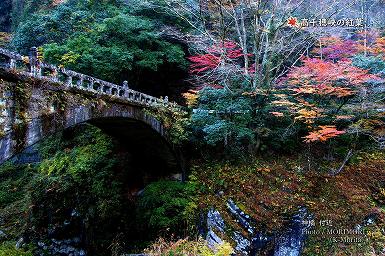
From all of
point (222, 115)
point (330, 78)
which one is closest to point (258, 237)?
point (222, 115)

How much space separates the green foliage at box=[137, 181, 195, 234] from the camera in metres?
10.6

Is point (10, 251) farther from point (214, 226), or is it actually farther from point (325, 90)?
point (325, 90)

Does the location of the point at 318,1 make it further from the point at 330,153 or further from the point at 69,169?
the point at 69,169

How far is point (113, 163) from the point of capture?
12.4m

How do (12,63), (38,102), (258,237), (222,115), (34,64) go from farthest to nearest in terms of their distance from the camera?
(222,115), (258,237), (38,102), (34,64), (12,63)

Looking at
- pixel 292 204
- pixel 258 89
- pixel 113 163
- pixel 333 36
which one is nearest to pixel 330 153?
pixel 292 204

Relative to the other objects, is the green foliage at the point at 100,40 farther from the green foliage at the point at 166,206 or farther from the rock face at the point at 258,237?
the rock face at the point at 258,237

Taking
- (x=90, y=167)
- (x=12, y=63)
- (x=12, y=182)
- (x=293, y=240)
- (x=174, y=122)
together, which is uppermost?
(x=12, y=63)

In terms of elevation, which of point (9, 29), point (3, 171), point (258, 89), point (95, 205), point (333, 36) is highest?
point (9, 29)

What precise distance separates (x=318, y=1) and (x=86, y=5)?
15.5 meters

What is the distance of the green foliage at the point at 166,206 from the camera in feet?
34.9

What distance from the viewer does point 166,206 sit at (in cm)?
1114

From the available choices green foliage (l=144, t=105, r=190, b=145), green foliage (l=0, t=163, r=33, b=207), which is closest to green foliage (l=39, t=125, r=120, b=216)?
green foliage (l=0, t=163, r=33, b=207)

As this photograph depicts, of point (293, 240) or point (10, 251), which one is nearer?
point (10, 251)
